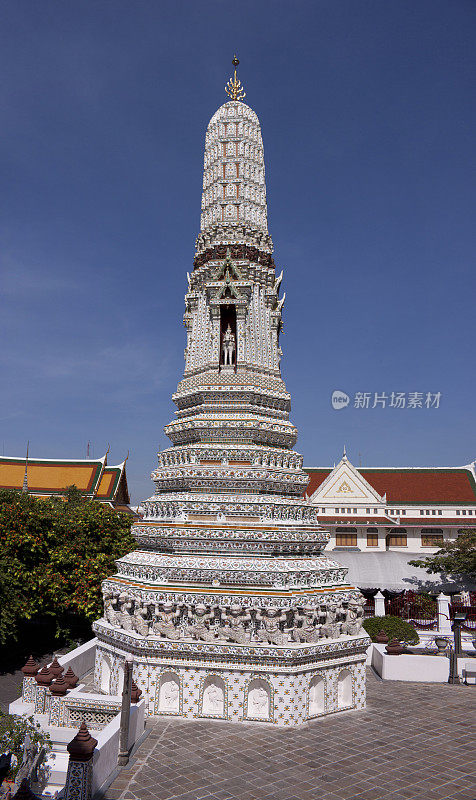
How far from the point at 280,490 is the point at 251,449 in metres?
1.34

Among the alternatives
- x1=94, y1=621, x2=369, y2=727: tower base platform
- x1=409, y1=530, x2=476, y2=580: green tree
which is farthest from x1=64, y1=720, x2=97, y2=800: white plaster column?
x1=409, y1=530, x2=476, y2=580: green tree

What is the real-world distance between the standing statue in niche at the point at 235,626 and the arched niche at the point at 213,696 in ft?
2.95

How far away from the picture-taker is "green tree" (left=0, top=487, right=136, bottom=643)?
2008 cm

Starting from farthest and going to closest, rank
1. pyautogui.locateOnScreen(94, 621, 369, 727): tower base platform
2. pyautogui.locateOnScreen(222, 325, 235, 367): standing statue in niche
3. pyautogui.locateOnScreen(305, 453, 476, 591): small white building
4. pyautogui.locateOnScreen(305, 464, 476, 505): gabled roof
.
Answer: pyautogui.locateOnScreen(305, 464, 476, 505): gabled roof
pyautogui.locateOnScreen(305, 453, 476, 591): small white building
pyautogui.locateOnScreen(222, 325, 235, 367): standing statue in niche
pyautogui.locateOnScreen(94, 621, 369, 727): tower base platform

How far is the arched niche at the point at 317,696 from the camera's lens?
43.1 ft

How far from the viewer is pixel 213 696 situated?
13.0 meters

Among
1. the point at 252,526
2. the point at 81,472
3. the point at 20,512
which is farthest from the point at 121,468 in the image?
the point at 252,526

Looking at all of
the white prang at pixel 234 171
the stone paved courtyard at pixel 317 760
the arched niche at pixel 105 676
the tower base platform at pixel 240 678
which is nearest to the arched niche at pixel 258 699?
the tower base platform at pixel 240 678

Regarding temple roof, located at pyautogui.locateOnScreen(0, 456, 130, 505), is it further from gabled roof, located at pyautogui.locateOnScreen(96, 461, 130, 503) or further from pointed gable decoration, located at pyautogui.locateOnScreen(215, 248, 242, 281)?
pointed gable decoration, located at pyautogui.locateOnScreen(215, 248, 242, 281)

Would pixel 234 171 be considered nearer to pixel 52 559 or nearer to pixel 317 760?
pixel 52 559

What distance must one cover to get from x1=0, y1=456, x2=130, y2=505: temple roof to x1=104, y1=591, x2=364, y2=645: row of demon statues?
30750 mm

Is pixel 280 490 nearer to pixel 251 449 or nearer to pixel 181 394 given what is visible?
pixel 251 449

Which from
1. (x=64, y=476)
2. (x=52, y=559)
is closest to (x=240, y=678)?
(x=52, y=559)

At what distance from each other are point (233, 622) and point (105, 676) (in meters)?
4.07
